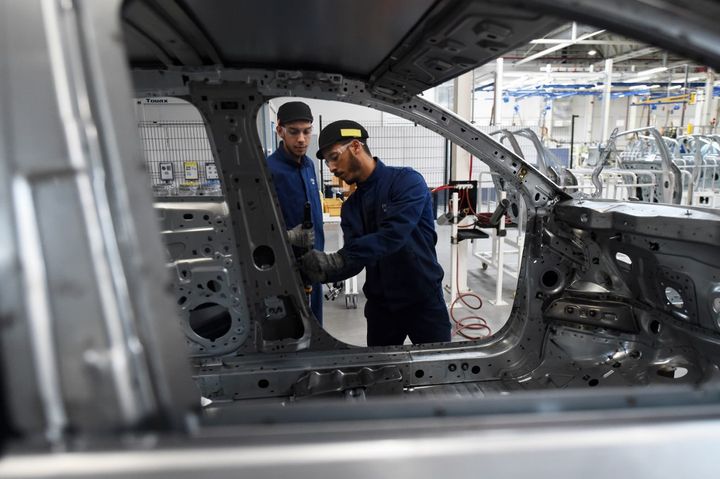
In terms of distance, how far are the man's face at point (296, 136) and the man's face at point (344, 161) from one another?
2.61 ft

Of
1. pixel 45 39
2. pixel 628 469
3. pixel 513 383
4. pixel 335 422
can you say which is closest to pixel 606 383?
pixel 513 383

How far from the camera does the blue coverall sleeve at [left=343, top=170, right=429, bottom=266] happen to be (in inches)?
96.7

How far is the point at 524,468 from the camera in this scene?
0.60 metres

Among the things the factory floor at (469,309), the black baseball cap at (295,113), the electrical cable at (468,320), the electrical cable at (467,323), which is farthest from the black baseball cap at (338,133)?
the electrical cable at (467,323)

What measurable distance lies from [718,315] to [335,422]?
6.66 feet

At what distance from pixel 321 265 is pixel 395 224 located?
486mm

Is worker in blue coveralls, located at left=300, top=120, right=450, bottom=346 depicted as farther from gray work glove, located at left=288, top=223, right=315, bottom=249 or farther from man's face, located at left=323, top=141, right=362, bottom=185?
gray work glove, located at left=288, top=223, right=315, bottom=249

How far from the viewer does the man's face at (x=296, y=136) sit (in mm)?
3297

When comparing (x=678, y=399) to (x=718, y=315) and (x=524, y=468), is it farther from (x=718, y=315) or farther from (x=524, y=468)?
(x=718, y=315)

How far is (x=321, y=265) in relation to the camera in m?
2.47

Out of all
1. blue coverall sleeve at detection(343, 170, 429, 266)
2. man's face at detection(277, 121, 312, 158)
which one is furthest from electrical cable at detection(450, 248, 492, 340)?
man's face at detection(277, 121, 312, 158)

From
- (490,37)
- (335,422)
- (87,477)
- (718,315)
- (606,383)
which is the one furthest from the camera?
(606,383)

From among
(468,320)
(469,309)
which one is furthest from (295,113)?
(469,309)

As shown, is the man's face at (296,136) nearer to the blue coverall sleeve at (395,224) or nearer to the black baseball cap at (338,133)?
the black baseball cap at (338,133)
